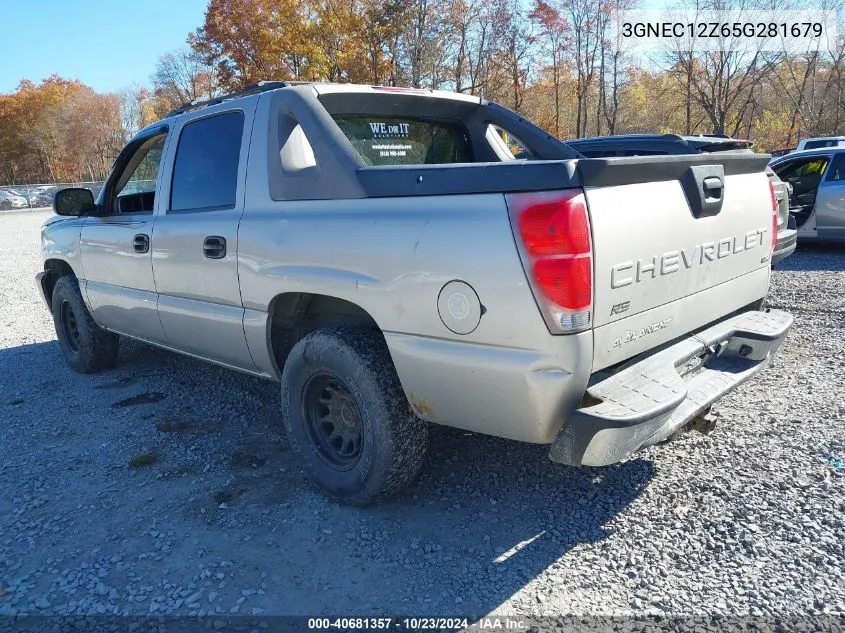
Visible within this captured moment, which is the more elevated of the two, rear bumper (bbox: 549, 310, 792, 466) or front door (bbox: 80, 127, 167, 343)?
front door (bbox: 80, 127, 167, 343)

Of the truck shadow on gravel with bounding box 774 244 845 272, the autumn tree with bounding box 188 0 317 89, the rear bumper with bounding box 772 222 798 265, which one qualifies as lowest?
the truck shadow on gravel with bounding box 774 244 845 272

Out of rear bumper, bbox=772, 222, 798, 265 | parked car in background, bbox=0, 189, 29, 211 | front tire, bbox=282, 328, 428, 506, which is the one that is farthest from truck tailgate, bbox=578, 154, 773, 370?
parked car in background, bbox=0, 189, 29, 211

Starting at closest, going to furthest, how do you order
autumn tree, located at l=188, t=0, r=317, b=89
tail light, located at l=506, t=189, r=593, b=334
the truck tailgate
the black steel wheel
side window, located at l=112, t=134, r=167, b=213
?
tail light, located at l=506, t=189, r=593, b=334 → the truck tailgate → the black steel wheel → side window, located at l=112, t=134, r=167, b=213 → autumn tree, located at l=188, t=0, r=317, b=89

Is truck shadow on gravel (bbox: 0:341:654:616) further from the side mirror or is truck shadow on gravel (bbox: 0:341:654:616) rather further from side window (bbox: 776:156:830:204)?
side window (bbox: 776:156:830:204)

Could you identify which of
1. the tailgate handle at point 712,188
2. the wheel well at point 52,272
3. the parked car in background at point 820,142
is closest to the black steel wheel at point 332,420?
the tailgate handle at point 712,188

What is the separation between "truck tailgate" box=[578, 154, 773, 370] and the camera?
238 cm

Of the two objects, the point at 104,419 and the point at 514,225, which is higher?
the point at 514,225

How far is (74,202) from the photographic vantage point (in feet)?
16.0

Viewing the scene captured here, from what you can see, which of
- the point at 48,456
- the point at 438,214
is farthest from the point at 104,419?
the point at 438,214

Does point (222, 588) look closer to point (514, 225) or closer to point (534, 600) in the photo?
point (534, 600)

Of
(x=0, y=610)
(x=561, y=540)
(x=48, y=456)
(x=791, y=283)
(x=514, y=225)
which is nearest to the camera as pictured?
(x=514, y=225)

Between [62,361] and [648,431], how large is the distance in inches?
219

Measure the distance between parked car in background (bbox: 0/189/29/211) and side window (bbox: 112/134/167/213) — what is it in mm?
37283

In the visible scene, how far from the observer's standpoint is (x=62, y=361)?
602cm
